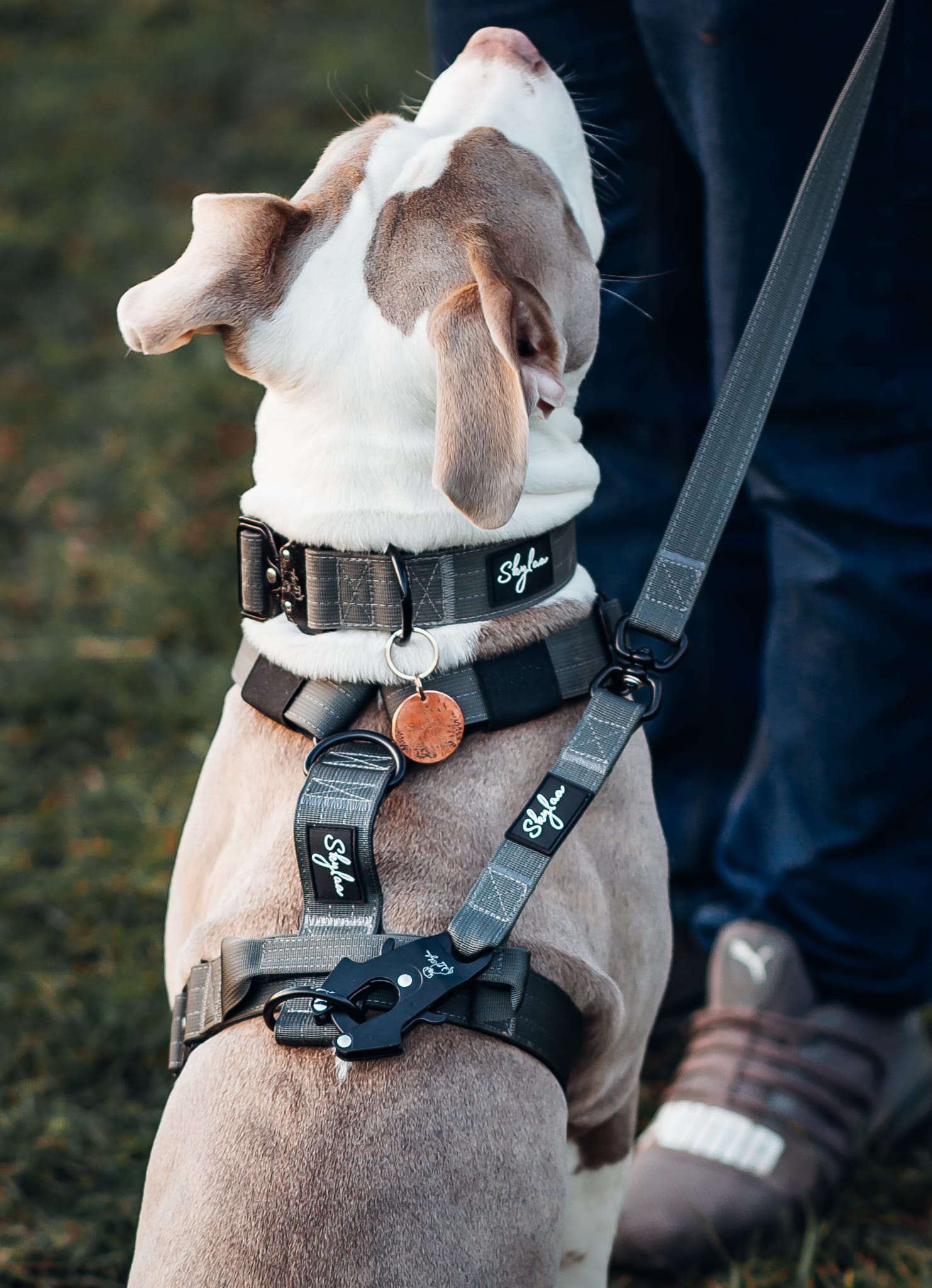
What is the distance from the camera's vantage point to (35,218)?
5.18 metres

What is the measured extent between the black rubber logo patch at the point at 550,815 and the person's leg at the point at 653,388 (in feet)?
3.13

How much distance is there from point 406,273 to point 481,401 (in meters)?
0.26

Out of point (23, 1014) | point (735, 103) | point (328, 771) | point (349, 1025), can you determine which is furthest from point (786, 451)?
point (23, 1014)

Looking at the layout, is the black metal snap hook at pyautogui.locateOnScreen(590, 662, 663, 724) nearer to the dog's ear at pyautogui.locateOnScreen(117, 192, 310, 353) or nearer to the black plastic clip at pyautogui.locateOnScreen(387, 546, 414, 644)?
the black plastic clip at pyautogui.locateOnScreen(387, 546, 414, 644)

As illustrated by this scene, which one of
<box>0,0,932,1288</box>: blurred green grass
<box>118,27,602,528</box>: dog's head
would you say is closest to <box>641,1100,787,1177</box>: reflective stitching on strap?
<box>0,0,932,1288</box>: blurred green grass

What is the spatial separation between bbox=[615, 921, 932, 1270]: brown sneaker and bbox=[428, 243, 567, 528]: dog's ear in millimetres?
1230

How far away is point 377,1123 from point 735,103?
4.78 ft

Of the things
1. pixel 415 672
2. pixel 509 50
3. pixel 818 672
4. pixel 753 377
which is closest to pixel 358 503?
pixel 415 672

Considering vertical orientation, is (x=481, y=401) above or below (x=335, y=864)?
above

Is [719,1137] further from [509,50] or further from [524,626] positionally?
[509,50]

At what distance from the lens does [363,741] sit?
159 cm

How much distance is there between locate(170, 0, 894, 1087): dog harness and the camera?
1444 mm

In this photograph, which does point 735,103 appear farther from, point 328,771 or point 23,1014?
point 23,1014

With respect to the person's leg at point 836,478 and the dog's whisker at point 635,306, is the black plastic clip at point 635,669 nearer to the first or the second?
the person's leg at point 836,478
